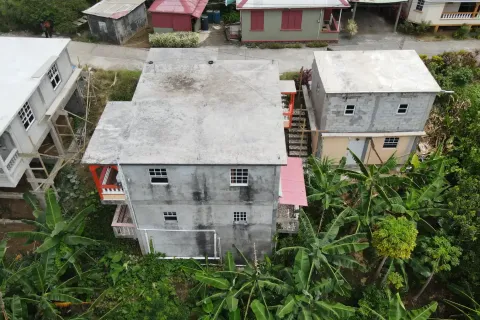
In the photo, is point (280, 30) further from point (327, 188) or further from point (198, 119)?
point (198, 119)

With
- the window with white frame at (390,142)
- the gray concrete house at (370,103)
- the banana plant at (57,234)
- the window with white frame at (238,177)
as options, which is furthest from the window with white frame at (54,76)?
the window with white frame at (390,142)

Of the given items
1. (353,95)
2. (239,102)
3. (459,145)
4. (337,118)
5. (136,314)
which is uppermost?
(239,102)

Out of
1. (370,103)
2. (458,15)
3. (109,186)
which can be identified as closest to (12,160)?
(109,186)

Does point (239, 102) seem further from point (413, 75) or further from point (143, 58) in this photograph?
point (143, 58)

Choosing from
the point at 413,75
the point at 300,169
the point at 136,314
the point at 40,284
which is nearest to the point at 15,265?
the point at 40,284

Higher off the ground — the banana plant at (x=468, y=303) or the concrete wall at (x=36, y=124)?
the concrete wall at (x=36, y=124)

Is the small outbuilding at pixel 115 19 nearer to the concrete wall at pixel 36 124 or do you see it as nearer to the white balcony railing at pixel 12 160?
the concrete wall at pixel 36 124
